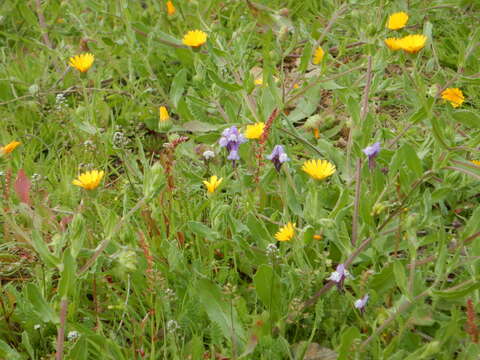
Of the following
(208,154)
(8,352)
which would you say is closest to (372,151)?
(208,154)

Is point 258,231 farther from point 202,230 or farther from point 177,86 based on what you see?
point 177,86

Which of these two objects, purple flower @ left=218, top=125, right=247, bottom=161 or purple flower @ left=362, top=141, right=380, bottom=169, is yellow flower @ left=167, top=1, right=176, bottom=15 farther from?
purple flower @ left=362, top=141, right=380, bottom=169

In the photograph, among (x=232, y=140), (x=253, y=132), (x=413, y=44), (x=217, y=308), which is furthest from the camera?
(x=253, y=132)

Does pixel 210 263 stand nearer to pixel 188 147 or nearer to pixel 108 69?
pixel 188 147

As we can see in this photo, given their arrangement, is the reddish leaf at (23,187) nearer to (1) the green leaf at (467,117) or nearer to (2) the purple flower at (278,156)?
(2) the purple flower at (278,156)

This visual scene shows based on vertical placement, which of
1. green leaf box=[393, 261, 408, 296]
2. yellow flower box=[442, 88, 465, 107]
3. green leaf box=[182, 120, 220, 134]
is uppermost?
green leaf box=[393, 261, 408, 296]

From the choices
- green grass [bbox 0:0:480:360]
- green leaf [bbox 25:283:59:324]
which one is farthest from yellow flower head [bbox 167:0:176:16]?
green leaf [bbox 25:283:59:324]

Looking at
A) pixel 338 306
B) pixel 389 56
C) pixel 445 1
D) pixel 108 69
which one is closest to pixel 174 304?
pixel 338 306
